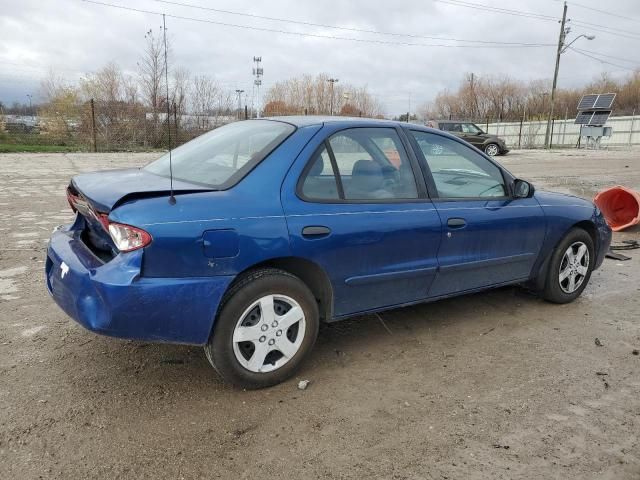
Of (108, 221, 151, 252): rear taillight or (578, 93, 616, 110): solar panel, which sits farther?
(578, 93, 616, 110): solar panel

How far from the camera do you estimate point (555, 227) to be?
4387 mm

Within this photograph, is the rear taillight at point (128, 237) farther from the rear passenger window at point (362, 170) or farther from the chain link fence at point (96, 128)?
the chain link fence at point (96, 128)

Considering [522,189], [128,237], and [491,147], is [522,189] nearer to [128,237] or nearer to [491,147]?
[128,237]

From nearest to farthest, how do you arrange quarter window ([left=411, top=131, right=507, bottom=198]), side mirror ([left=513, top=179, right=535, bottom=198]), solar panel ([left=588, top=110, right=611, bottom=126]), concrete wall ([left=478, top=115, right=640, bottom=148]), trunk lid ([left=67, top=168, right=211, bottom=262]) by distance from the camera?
trunk lid ([left=67, top=168, right=211, bottom=262])
quarter window ([left=411, top=131, right=507, bottom=198])
side mirror ([left=513, top=179, right=535, bottom=198])
solar panel ([left=588, top=110, right=611, bottom=126])
concrete wall ([left=478, top=115, right=640, bottom=148])

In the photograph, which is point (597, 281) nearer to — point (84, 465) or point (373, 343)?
point (373, 343)

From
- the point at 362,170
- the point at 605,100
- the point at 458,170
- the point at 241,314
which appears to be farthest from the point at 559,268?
the point at 605,100

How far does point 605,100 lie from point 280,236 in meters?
38.1

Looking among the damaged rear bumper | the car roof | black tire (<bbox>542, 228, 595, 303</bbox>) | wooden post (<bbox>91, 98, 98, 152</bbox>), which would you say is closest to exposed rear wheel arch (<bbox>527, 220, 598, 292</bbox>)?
black tire (<bbox>542, 228, 595, 303</bbox>)

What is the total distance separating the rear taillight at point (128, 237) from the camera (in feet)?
8.59

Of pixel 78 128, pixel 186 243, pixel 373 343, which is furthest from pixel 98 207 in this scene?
pixel 78 128

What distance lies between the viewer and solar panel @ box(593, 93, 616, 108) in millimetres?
34284

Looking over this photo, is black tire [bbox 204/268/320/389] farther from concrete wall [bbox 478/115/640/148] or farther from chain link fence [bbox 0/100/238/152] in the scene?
concrete wall [bbox 478/115/640/148]

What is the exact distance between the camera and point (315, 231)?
3.06 meters

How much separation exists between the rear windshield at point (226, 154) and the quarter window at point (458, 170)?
1103 millimetres
